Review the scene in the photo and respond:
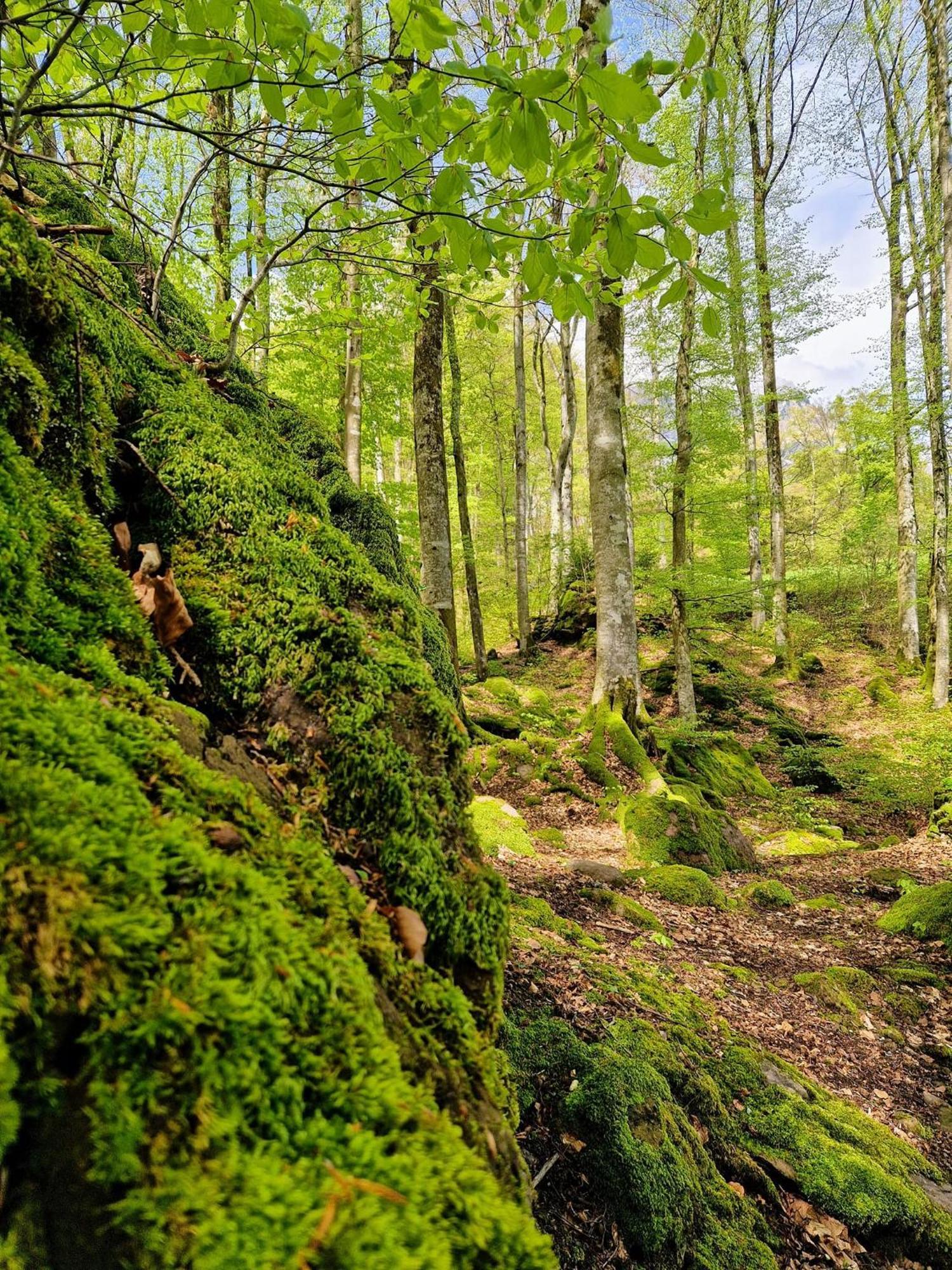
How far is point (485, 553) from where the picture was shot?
28656mm

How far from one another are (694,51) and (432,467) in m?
6.04

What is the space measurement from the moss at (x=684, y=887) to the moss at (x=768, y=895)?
1.22 ft

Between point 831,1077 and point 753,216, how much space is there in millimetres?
20069

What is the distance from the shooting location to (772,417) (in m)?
17.1

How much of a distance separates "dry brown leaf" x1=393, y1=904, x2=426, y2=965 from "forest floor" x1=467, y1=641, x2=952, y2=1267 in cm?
118

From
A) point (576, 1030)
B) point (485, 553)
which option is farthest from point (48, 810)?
point (485, 553)

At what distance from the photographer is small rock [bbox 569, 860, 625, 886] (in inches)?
212

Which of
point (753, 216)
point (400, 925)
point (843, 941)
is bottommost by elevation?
point (843, 941)

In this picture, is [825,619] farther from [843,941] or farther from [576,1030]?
[576,1030]

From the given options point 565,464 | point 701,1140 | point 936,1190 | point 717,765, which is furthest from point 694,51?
point 565,464

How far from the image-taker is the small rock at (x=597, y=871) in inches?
212

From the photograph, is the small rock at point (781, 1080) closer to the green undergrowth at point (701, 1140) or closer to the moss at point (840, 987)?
the green undergrowth at point (701, 1140)

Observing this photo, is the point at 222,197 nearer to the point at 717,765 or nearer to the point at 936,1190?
the point at 717,765

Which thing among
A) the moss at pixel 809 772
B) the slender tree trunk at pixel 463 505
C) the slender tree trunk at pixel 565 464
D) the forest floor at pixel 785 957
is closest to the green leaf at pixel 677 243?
the forest floor at pixel 785 957
